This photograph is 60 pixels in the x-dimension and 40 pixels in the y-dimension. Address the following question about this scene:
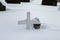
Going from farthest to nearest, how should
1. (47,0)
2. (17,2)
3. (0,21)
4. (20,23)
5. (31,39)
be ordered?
(17,2) < (47,0) < (0,21) < (20,23) < (31,39)

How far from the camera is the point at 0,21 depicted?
5.29ft

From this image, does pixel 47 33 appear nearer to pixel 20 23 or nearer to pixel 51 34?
pixel 51 34

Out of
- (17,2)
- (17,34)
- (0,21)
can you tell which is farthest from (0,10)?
(17,34)

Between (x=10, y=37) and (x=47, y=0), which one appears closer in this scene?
(x=10, y=37)

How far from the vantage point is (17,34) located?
125 centimetres

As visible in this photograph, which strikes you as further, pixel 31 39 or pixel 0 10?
pixel 0 10

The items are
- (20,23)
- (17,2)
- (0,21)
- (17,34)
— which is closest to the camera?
(17,34)

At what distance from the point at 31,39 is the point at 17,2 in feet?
6.30

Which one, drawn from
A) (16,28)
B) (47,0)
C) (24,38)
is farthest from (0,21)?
(47,0)

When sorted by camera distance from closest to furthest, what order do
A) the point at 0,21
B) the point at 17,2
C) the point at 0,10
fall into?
the point at 0,21, the point at 0,10, the point at 17,2

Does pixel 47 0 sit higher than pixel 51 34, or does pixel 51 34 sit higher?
pixel 47 0

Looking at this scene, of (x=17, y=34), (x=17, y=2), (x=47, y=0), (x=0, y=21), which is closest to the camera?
(x=17, y=34)

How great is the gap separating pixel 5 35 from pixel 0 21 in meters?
0.42

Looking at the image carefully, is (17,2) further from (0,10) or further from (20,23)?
(20,23)
